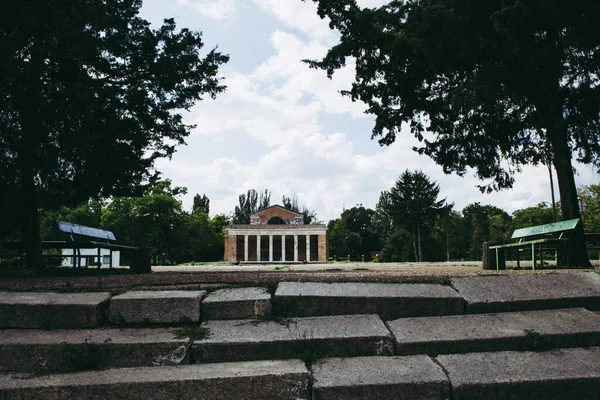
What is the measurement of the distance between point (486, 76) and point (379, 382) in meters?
7.23

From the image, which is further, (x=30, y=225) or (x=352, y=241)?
(x=352, y=241)

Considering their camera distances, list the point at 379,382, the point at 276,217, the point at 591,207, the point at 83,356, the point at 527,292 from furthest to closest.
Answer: the point at 276,217
the point at 591,207
the point at 527,292
the point at 83,356
the point at 379,382

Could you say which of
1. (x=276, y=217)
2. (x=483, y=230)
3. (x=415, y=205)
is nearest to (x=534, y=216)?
(x=483, y=230)

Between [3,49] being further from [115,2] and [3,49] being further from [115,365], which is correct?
[115,365]

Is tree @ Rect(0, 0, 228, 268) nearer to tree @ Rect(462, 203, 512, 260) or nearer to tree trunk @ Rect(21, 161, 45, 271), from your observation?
tree trunk @ Rect(21, 161, 45, 271)

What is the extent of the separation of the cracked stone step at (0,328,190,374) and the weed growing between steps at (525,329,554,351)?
Answer: 2690 millimetres

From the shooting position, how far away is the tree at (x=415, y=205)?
55.9 metres

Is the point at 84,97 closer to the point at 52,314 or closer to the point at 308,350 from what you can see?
the point at 52,314

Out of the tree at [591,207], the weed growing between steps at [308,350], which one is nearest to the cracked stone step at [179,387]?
the weed growing between steps at [308,350]

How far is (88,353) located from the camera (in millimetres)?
3344

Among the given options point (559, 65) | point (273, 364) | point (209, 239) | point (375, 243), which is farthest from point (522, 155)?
point (375, 243)

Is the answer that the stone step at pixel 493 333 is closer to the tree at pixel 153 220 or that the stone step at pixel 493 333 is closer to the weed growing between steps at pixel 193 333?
the weed growing between steps at pixel 193 333

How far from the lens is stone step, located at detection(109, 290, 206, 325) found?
3904 millimetres

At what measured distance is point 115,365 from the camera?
338 centimetres
